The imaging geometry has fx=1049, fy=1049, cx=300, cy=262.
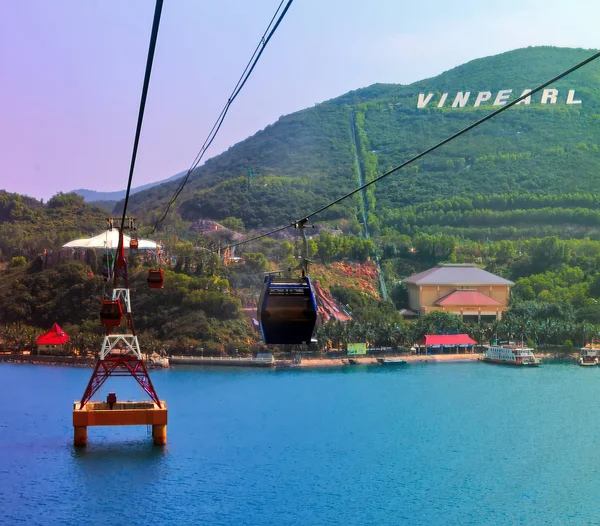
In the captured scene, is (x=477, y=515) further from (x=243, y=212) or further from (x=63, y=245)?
(x=243, y=212)

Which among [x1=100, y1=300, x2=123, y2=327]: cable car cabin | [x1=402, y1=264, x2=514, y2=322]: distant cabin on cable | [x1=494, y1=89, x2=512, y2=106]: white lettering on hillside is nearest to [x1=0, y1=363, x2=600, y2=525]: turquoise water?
[x1=100, y1=300, x2=123, y2=327]: cable car cabin

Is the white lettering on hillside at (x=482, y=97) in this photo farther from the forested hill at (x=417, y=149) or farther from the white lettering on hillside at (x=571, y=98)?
the white lettering on hillside at (x=571, y=98)

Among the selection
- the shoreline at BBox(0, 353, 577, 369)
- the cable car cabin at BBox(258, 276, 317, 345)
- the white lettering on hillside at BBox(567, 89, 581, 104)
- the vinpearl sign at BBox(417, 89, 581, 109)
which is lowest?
the shoreline at BBox(0, 353, 577, 369)

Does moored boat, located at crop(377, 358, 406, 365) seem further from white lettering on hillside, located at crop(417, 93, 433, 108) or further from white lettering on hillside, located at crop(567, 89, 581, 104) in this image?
white lettering on hillside, located at crop(417, 93, 433, 108)

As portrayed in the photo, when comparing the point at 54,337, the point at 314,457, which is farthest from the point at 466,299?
the point at 314,457

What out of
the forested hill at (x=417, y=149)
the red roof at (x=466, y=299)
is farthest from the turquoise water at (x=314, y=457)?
the forested hill at (x=417, y=149)

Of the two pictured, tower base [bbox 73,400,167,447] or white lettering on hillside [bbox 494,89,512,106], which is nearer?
tower base [bbox 73,400,167,447]
